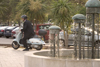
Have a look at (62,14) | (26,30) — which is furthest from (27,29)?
(62,14)

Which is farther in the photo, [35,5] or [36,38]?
[35,5]

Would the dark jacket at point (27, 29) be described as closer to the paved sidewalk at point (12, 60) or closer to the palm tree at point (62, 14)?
the paved sidewalk at point (12, 60)

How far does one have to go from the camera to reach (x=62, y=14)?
747 inches

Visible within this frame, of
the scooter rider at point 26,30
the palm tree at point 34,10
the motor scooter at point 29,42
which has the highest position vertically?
the palm tree at point 34,10

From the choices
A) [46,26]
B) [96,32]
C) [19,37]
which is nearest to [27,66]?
[96,32]

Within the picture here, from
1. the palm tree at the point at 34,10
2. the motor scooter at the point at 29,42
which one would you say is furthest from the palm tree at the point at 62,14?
the palm tree at the point at 34,10

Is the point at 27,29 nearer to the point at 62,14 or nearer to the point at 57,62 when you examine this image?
the point at 62,14

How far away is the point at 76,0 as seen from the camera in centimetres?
3200

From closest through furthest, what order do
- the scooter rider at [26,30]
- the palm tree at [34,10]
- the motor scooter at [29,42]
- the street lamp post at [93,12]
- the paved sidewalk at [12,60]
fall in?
the street lamp post at [93,12] < the paved sidewalk at [12,60] < the scooter rider at [26,30] < the motor scooter at [29,42] < the palm tree at [34,10]

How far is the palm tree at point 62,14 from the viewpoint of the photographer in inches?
745

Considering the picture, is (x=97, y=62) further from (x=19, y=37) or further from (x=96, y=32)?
(x=19, y=37)

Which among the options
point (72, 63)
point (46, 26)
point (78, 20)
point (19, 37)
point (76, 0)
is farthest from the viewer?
point (76, 0)

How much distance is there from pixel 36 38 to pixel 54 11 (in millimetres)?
4251

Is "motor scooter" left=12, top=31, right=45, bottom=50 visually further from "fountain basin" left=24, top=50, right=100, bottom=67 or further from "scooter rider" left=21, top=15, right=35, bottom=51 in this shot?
"fountain basin" left=24, top=50, right=100, bottom=67
